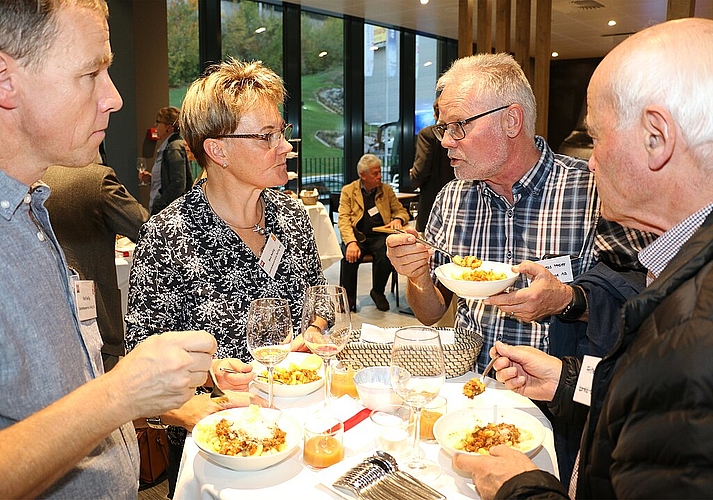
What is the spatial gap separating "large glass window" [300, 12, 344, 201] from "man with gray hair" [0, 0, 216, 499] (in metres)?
9.12

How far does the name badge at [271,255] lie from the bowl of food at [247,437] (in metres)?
0.71

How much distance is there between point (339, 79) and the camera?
10688 mm

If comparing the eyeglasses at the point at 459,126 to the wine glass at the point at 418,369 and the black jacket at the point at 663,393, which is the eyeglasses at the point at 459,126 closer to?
the wine glass at the point at 418,369

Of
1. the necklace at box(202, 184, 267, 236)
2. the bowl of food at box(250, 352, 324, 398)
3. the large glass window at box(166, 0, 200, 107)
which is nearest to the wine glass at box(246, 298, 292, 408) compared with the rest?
the bowl of food at box(250, 352, 324, 398)

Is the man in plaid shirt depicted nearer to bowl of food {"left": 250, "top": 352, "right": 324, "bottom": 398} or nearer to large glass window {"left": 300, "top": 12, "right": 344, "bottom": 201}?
bowl of food {"left": 250, "top": 352, "right": 324, "bottom": 398}

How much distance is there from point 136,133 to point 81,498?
273 inches

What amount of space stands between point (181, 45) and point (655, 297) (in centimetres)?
880

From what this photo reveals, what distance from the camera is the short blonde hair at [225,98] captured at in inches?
92.9

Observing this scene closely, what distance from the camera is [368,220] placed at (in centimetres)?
700

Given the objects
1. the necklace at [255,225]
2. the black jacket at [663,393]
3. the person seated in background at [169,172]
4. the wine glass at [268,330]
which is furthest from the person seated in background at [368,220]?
the black jacket at [663,393]

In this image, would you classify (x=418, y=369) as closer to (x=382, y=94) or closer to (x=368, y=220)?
(x=368, y=220)

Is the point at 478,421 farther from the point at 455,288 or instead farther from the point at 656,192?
the point at 656,192

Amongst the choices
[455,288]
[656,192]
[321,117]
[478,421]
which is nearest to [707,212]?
[656,192]

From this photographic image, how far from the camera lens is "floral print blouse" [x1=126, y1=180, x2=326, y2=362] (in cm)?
214
